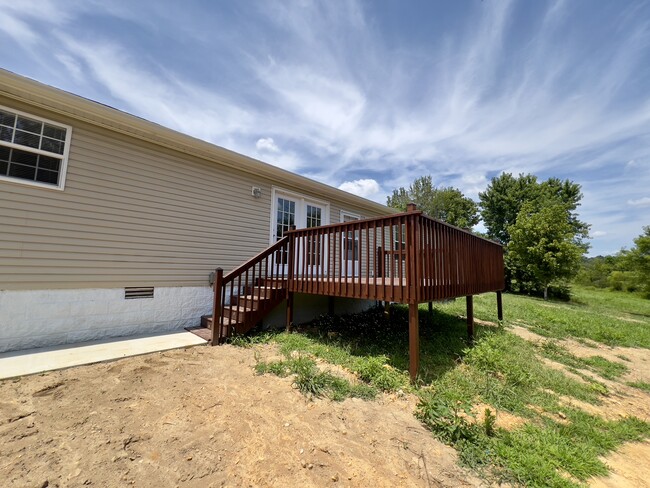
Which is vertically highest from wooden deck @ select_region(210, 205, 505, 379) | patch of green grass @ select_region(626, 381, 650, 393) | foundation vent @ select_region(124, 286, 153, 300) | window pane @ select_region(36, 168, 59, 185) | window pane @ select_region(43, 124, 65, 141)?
window pane @ select_region(43, 124, 65, 141)

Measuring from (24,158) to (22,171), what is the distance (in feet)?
0.63

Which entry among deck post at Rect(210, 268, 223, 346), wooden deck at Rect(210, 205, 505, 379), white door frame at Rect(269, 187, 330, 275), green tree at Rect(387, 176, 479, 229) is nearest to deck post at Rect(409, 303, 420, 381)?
wooden deck at Rect(210, 205, 505, 379)

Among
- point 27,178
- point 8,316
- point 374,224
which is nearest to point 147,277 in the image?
point 8,316

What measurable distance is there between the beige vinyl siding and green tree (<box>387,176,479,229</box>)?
84.4 ft

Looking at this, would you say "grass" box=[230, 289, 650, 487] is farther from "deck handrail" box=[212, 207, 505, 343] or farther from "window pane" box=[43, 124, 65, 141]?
"window pane" box=[43, 124, 65, 141]

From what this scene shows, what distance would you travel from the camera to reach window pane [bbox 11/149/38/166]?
3.87 m

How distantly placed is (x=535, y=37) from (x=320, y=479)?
8.27m

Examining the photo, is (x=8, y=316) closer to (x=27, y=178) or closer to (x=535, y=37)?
(x=27, y=178)

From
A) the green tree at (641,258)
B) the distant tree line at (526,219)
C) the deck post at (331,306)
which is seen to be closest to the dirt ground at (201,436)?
the deck post at (331,306)

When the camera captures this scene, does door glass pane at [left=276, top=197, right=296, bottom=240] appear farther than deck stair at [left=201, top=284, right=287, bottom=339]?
Yes

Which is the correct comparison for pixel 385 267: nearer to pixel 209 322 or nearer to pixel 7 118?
pixel 209 322

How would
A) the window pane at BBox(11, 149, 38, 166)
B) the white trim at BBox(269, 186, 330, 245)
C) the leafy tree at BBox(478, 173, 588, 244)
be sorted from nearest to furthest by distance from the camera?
the window pane at BBox(11, 149, 38, 166) < the white trim at BBox(269, 186, 330, 245) < the leafy tree at BBox(478, 173, 588, 244)

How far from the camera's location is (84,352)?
3730 millimetres

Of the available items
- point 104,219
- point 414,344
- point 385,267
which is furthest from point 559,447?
point 104,219
